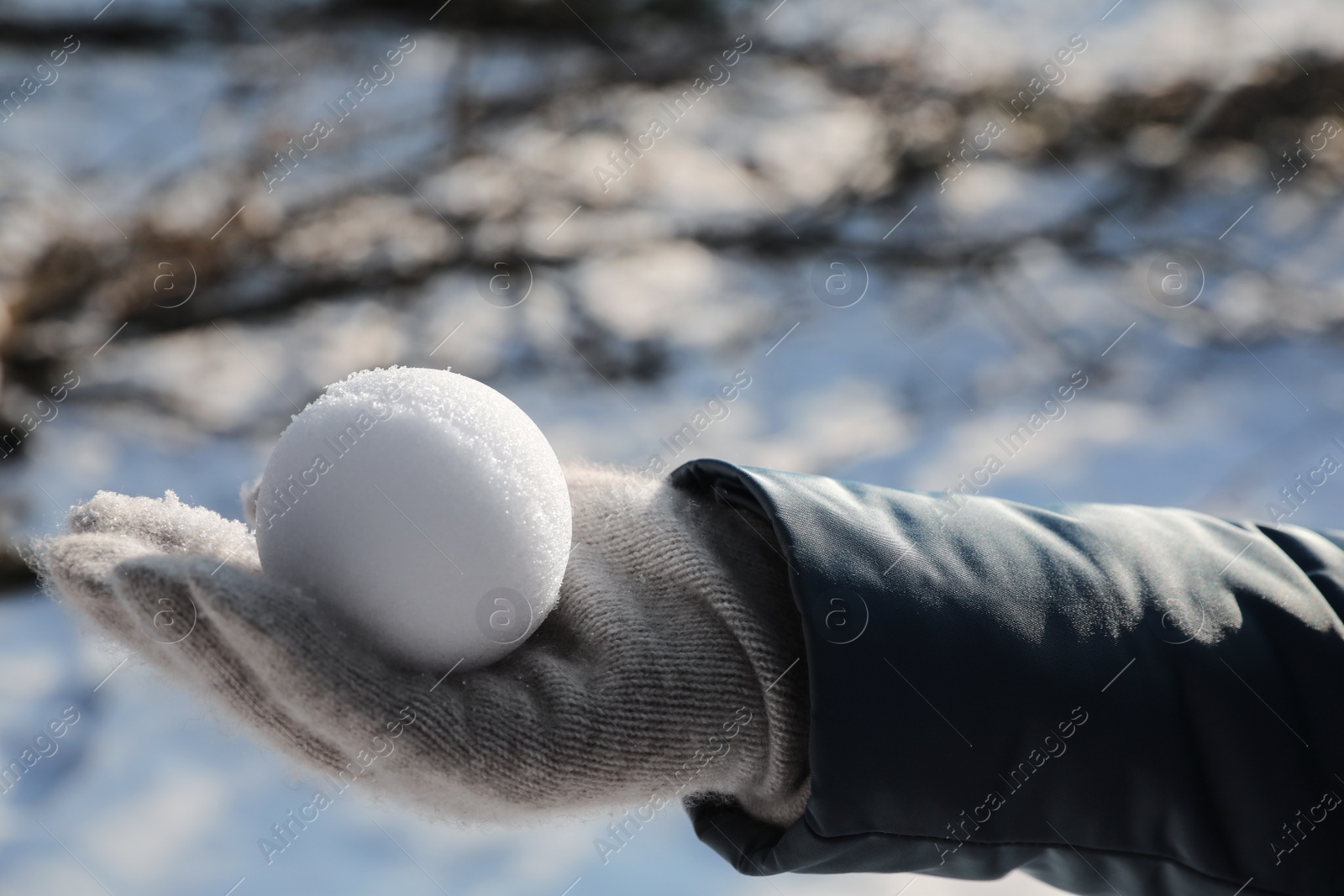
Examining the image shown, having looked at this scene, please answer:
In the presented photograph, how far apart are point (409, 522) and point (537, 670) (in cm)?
8

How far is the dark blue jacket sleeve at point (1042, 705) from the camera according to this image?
1.30 feet

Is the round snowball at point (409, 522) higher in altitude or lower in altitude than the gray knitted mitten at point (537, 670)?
higher

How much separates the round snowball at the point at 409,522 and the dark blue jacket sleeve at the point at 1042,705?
0.11 m

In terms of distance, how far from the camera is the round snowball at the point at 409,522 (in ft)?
1.25

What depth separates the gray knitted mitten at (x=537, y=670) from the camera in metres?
0.35

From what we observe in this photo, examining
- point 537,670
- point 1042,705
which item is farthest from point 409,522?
point 1042,705

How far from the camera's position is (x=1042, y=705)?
1.33 ft

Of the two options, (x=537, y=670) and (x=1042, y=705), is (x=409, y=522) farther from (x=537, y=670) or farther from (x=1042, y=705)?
(x=1042, y=705)

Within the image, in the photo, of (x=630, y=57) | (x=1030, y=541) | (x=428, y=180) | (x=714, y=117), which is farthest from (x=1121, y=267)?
(x=1030, y=541)

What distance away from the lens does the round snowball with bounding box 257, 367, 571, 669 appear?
38cm

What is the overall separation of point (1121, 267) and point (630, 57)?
87 centimetres

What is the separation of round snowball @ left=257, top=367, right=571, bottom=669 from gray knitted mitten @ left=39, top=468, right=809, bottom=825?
0.05ft

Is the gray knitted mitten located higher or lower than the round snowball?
lower

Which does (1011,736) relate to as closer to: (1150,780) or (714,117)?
(1150,780)
